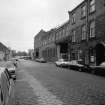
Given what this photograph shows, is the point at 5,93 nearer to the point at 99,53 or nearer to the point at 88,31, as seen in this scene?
the point at 99,53

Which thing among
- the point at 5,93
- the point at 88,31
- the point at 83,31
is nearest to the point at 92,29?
the point at 88,31

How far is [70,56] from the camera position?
32.4 metres

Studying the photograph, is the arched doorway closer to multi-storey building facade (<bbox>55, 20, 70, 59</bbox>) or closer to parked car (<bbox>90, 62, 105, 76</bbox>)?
parked car (<bbox>90, 62, 105, 76</bbox>)

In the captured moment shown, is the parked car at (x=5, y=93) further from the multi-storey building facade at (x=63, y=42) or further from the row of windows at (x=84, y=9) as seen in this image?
the multi-storey building facade at (x=63, y=42)

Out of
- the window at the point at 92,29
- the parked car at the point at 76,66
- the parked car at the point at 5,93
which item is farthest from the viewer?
the window at the point at 92,29

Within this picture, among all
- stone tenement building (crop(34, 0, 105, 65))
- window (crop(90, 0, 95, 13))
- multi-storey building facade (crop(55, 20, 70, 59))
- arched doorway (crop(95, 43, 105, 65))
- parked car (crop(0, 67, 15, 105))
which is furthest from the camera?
multi-storey building facade (crop(55, 20, 70, 59))

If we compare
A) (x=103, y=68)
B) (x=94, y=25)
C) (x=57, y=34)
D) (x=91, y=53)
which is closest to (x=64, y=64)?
(x=91, y=53)

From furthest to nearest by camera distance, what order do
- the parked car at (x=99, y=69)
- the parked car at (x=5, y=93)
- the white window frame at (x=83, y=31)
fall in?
the white window frame at (x=83, y=31), the parked car at (x=99, y=69), the parked car at (x=5, y=93)

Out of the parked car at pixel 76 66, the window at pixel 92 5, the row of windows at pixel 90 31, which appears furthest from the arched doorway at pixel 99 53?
the window at pixel 92 5

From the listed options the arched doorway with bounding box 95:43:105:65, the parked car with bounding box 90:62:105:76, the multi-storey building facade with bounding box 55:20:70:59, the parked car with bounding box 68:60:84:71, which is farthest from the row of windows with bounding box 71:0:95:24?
the parked car with bounding box 90:62:105:76

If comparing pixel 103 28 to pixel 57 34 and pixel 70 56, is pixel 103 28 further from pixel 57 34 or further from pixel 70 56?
pixel 57 34

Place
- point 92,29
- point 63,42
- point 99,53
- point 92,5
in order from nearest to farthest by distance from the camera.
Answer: point 99,53 < point 92,29 < point 92,5 < point 63,42

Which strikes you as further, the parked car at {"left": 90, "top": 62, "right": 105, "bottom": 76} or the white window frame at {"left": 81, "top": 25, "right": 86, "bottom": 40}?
the white window frame at {"left": 81, "top": 25, "right": 86, "bottom": 40}

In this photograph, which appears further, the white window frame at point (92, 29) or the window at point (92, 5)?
the window at point (92, 5)
